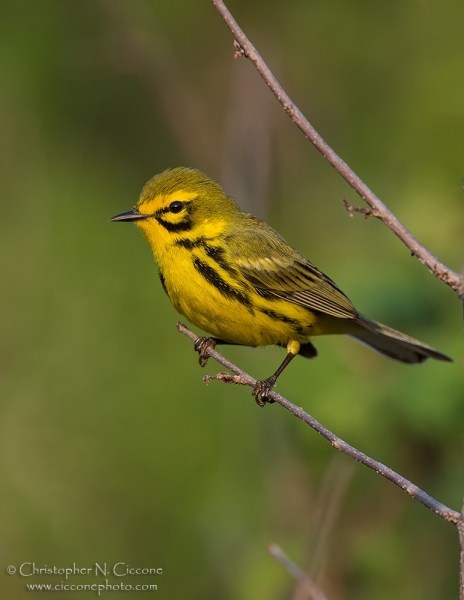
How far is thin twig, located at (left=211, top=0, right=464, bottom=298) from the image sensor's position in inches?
97.4

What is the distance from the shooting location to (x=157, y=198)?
4.68 metres

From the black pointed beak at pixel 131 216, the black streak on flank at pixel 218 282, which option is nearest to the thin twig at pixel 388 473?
the black streak on flank at pixel 218 282

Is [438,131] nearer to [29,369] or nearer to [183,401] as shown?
[183,401]

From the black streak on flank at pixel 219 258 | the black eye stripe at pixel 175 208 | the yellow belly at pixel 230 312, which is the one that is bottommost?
the yellow belly at pixel 230 312

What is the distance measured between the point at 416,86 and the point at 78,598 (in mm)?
5691

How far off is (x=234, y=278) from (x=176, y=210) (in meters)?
0.49

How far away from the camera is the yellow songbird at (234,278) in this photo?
14.9ft

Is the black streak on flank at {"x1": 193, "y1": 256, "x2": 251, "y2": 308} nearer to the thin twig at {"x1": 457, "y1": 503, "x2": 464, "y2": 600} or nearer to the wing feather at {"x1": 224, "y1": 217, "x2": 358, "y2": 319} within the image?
the wing feather at {"x1": 224, "y1": 217, "x2": 358, "y2": 319}

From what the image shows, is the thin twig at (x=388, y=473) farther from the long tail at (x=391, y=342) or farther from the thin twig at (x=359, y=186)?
the long tail at (x=391, y=342)

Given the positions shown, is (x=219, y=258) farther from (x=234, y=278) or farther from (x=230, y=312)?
(x=230, y=312)

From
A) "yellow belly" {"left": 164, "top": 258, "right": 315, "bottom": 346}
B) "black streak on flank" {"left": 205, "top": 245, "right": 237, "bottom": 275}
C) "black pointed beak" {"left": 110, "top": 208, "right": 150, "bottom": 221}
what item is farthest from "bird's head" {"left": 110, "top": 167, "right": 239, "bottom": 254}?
"yellow belly" {"left": 164, "top": 258, "right": 315, "bottom": 346}

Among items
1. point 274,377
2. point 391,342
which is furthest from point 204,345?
point 391,342

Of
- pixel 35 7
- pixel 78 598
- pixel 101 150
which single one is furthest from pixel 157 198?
pixel 35 7

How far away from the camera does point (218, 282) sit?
4.54 meters
